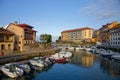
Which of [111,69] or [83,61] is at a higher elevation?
[83,61]

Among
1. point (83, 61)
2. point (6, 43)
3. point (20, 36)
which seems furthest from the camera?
point (20, 36)

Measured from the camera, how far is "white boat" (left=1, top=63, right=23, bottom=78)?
32.2 m

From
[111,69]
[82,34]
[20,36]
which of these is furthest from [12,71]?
[82,34]

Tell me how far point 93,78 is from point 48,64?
16.0 metres

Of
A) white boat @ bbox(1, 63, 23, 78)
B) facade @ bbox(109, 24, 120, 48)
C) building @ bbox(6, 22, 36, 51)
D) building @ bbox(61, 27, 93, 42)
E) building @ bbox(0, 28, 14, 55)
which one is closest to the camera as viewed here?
white boat @ bbox(1, 63, 23, 78)

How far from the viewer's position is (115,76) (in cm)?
3681

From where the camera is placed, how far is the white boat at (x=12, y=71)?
32.2 metres

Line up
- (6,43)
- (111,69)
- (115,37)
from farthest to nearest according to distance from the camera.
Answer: (115,37) < (6,43) < (111,69)

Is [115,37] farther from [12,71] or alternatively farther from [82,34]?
[82,34]

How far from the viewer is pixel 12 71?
33281 millimetres

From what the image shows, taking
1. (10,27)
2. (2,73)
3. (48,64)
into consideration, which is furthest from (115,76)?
(10,27)

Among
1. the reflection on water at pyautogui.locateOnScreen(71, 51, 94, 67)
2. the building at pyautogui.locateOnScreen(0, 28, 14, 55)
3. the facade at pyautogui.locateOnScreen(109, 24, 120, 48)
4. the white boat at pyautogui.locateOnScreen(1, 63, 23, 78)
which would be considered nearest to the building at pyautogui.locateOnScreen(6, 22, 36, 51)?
the building at pyautogui.locateOnScreen(0, 28, 14, 55)

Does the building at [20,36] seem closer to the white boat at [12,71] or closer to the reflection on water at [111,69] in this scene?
the reflection on water at [111,69]

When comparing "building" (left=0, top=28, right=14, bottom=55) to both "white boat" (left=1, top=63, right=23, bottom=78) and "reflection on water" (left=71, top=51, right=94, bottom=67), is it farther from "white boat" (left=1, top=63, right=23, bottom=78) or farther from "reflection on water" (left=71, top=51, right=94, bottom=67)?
"reflection on water" (left=71, top=51, right=94, bottom=67)
